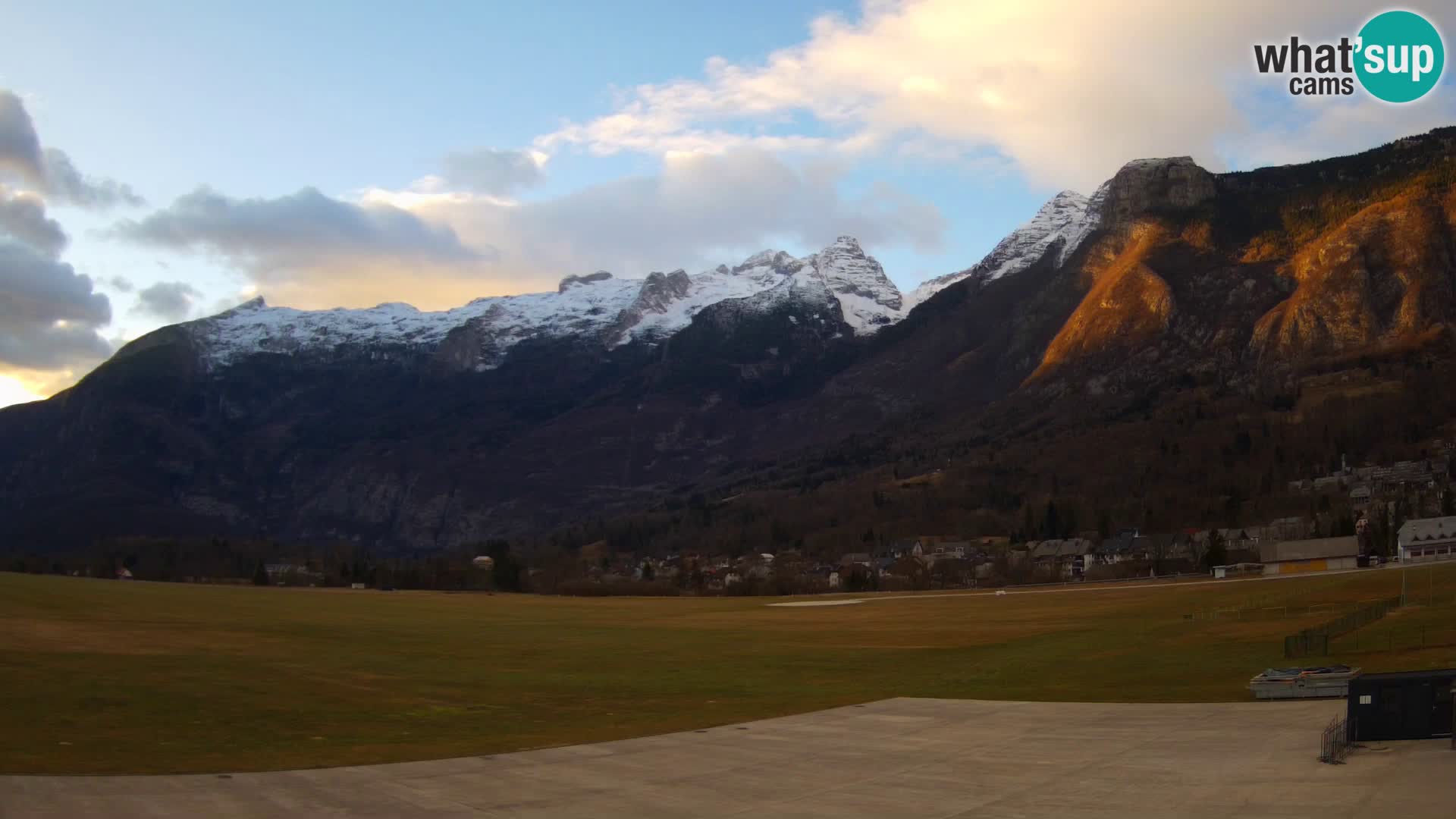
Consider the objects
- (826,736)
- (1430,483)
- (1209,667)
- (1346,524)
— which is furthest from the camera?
(1430,483)

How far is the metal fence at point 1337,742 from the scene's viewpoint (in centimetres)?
3019

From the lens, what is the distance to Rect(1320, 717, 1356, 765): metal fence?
3019 cm

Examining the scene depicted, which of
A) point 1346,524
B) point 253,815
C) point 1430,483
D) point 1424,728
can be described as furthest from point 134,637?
point 1430,483

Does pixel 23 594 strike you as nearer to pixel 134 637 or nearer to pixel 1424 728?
pixel 134 637

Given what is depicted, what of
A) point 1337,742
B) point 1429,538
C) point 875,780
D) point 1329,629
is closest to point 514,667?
point 875,780

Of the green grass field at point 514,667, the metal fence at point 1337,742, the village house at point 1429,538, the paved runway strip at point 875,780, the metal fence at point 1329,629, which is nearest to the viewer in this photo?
the paved runway strip at point 875,780

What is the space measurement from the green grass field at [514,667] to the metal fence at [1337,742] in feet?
37.1

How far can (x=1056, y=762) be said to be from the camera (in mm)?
32625

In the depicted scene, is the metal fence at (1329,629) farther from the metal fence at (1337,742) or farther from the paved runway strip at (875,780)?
the metal fence at (1337,742)

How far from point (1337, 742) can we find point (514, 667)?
40.5 m

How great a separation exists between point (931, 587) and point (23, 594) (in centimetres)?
10756

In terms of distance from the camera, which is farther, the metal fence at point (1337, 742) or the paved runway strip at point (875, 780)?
the metal fence at point (1337, 742)

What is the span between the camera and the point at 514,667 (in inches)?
2373

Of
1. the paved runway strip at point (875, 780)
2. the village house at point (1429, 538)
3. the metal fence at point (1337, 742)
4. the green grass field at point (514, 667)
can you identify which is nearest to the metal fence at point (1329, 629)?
the green grass field at point (514, 667)
